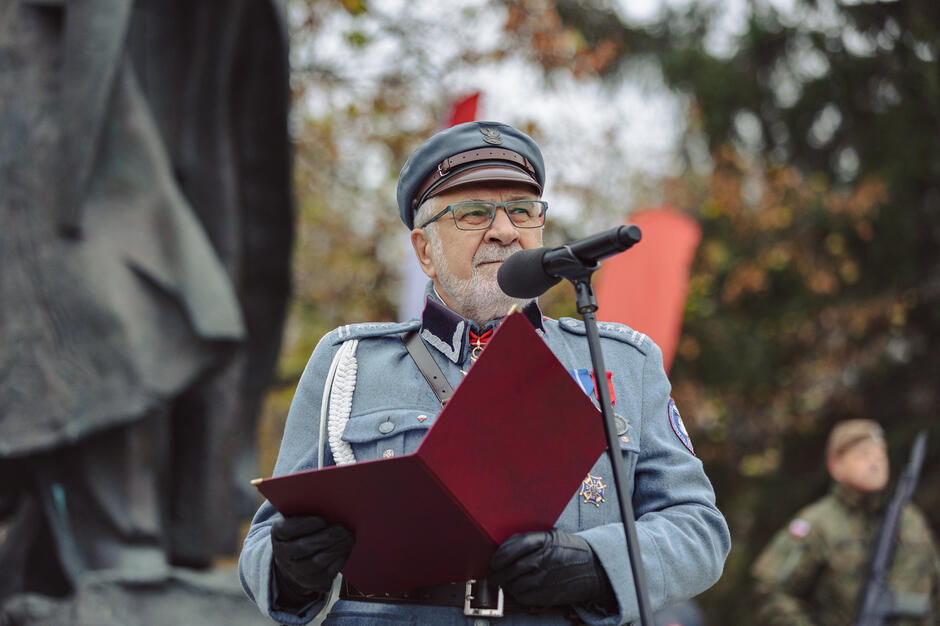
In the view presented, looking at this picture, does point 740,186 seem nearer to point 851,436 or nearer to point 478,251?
point 851,436

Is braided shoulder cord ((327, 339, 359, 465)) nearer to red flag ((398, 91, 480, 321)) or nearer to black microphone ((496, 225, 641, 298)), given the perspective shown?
black microphone ((496, 225, 641, 298))

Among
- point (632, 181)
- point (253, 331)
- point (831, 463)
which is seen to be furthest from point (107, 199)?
point (632, 181)

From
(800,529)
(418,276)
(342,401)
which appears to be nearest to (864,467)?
(800,529)

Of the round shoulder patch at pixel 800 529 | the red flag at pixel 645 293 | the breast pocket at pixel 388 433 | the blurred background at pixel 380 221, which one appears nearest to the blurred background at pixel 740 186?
the blurred background at pixel 380 221

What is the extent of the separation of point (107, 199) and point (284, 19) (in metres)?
1.65

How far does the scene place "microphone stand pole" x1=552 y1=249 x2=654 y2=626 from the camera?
1.74 metres

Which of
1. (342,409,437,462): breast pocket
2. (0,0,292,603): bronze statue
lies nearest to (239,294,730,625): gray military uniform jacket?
(342,409,437,462): breast pocket

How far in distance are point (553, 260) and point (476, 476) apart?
13.6 inches

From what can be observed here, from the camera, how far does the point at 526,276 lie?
1902mm

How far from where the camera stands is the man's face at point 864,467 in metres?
5.39

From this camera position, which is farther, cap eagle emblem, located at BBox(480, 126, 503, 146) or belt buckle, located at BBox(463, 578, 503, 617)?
cap eagle emblem, located at BBox(480, 126, 503, 146)

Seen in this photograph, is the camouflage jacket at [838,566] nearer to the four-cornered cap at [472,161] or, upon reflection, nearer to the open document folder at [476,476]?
the four-cornered cap at [472,161]

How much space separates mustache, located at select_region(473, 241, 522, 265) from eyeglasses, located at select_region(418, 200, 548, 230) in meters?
0.04

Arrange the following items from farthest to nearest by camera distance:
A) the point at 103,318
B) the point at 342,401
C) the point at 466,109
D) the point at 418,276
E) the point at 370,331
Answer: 1. the point at 466,109
2. the point at 418,276
3. the point at 103,318
4. the point at 370,331
5. the point at 342,401
